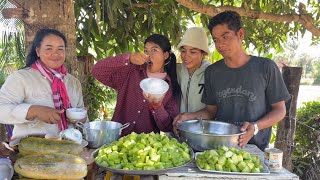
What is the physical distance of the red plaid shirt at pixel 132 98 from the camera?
2.64 m

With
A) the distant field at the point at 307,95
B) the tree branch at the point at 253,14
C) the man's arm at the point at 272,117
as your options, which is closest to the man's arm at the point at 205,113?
the man's arm at the point at 272,117

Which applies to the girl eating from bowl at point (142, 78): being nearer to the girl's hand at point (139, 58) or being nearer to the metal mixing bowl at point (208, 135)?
the girl's hand at point (139, 58)

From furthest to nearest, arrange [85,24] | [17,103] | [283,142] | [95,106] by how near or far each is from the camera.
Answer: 1. [95,106]
2. [283,142]
3. [85,24]
4. [17,103]

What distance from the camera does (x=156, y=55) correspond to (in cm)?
264

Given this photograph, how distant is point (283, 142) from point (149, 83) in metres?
2.38

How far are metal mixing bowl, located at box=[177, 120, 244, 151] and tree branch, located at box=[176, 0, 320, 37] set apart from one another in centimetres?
126

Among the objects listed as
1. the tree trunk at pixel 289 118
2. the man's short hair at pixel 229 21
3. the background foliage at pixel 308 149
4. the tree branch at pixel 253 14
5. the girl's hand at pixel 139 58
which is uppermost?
the tree branch at pixel 253 14

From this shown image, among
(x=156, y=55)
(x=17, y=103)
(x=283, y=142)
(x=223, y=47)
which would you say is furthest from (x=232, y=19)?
(x=283, y=142)

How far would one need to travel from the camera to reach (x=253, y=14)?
11.3 ft

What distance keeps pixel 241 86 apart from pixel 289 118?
5.26ft

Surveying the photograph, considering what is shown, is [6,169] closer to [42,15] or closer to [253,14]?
[42,15]

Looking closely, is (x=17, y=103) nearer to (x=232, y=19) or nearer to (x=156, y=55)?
(x=156, y=55)

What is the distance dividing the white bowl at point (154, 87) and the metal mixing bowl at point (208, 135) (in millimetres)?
277

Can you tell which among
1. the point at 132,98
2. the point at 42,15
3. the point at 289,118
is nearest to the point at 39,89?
the point at 42,15
